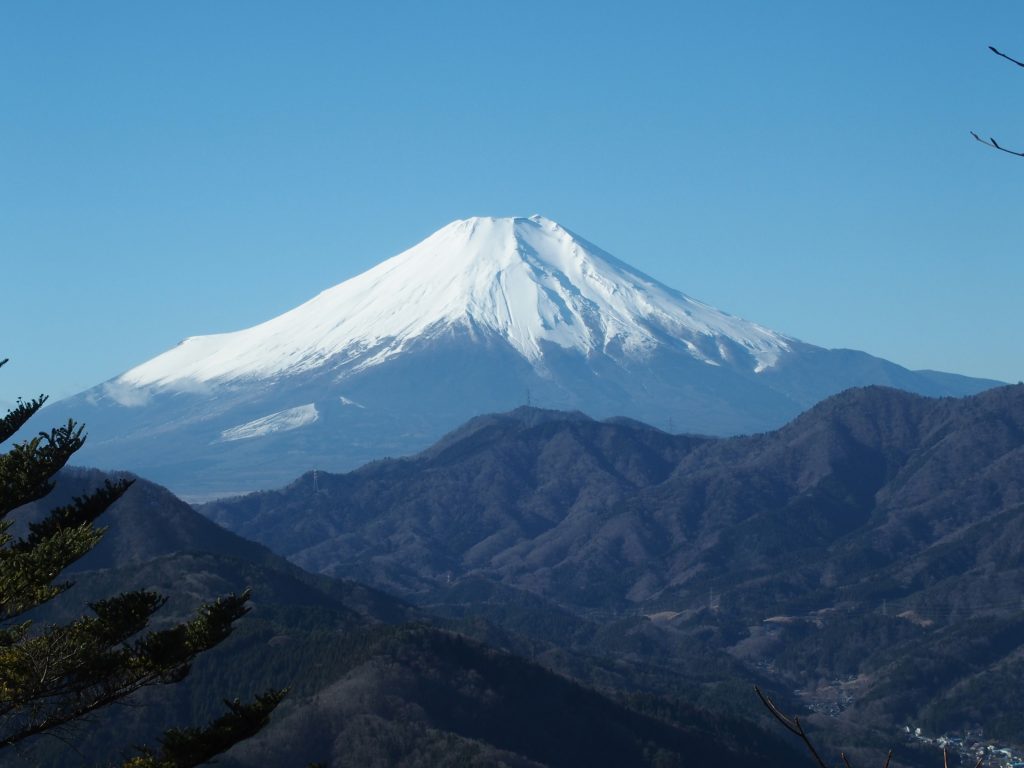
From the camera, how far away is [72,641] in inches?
685

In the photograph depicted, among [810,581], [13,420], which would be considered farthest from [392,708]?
[810,581]

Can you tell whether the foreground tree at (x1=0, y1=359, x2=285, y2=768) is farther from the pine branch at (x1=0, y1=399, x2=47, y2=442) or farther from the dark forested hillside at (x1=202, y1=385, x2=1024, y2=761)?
the dark forested hillside at (x1=202, y1=385, x2=1024, y2=761)

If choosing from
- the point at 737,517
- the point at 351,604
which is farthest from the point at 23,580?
the point at 737,517

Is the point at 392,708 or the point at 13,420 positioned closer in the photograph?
the point at 13,420

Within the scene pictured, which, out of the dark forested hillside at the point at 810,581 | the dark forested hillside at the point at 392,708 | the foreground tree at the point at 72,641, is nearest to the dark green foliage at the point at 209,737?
the foreground tree at the point at 72,641

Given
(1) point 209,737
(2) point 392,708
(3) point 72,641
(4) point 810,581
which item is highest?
(3) point 72,641

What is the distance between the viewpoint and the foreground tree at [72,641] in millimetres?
16844

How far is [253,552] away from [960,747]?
61417 mm

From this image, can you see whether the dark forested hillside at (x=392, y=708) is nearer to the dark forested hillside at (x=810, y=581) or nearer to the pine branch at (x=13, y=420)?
the dark forested hillside at (x=810, y=581)

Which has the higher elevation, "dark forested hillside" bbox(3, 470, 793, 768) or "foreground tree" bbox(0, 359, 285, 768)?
"foreground tree" bbox(0, 359, 285, 768)

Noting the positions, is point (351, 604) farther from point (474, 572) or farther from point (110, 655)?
point (110, 655)

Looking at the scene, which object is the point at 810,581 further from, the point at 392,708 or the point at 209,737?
the point at 209,737

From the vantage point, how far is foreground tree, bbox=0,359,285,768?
16844 millimetres

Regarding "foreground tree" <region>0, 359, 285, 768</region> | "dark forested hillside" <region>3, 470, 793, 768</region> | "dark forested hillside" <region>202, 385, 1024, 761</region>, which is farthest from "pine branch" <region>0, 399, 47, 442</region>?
"dark forested hillside" <region>202, 385, 1024, 761</region>
